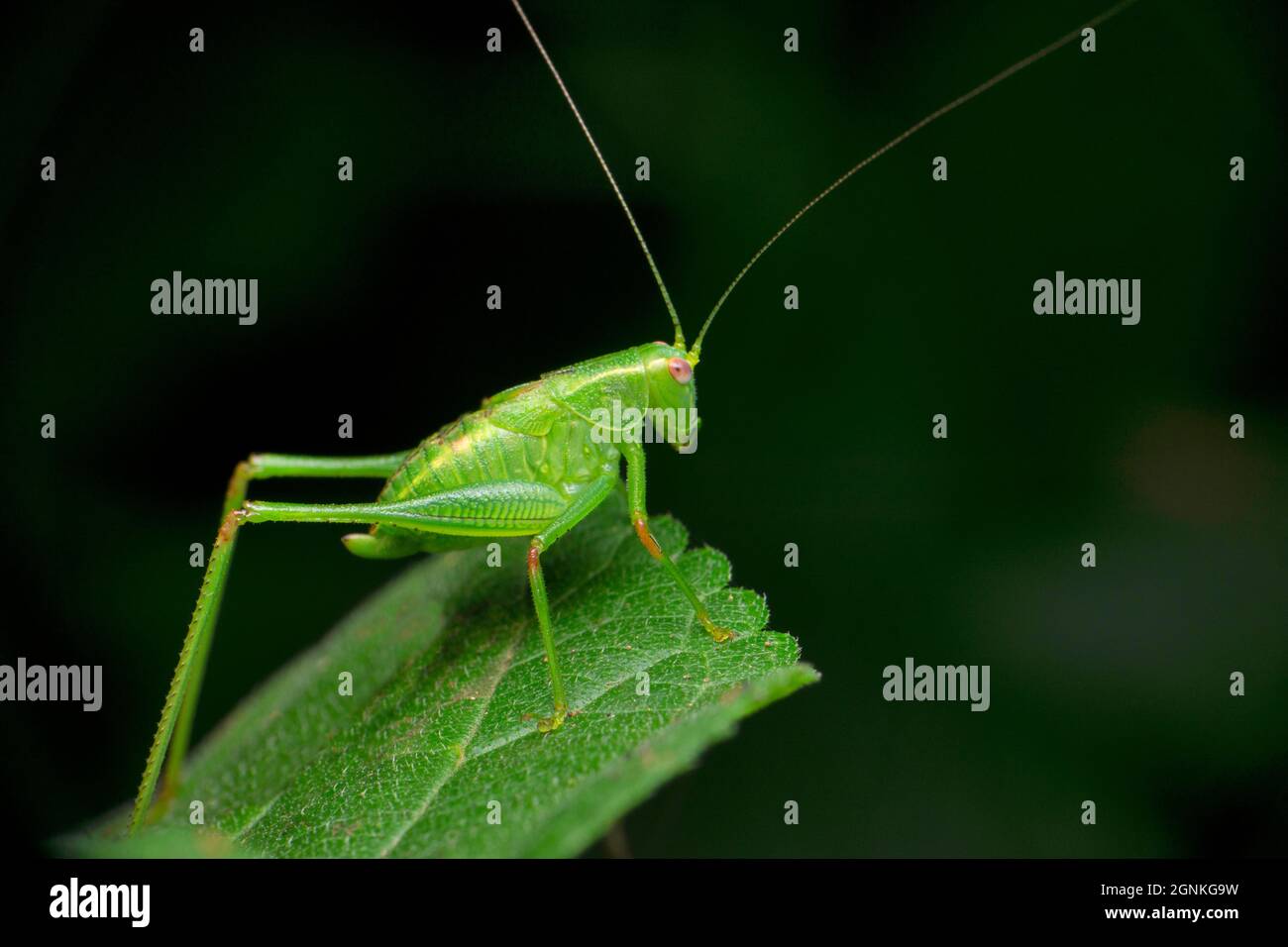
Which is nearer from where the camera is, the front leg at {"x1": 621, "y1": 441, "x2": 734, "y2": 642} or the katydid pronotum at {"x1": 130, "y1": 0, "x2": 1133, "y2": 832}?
the front leg at {"x1": 621, "y1": 441, "x2": 734, "y2": 642}

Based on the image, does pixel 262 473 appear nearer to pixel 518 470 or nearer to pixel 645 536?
pixel 518 470

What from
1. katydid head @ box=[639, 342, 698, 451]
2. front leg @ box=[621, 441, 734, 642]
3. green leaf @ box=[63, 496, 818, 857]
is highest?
katydid head @ box=[639, 342, 698, 451]

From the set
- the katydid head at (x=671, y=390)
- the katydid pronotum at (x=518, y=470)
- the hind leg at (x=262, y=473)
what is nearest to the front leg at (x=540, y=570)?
the katydid pronotum at (x=518, y=470)

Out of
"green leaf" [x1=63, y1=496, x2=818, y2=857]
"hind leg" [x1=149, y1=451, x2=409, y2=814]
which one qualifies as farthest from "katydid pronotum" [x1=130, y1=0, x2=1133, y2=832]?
"green leaf" [x1=63, y1=496, x2=818, y2=857]

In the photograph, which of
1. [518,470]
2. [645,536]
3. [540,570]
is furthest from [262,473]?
[645,536]

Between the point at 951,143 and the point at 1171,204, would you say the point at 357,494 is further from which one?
the point at 1171,204

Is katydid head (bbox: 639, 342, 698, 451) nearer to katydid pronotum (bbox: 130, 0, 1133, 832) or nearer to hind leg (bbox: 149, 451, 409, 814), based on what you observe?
katydid pronotum (bbox: 130, 0, 1133, 832)

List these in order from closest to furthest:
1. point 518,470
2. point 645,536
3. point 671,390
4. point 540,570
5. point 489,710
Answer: point 489,710 < point 540,570 < point 645,536 < point 518,470 < point 671,390

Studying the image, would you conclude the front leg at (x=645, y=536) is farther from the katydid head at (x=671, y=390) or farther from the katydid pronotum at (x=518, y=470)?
the katydid head at (x=671, y=390)
